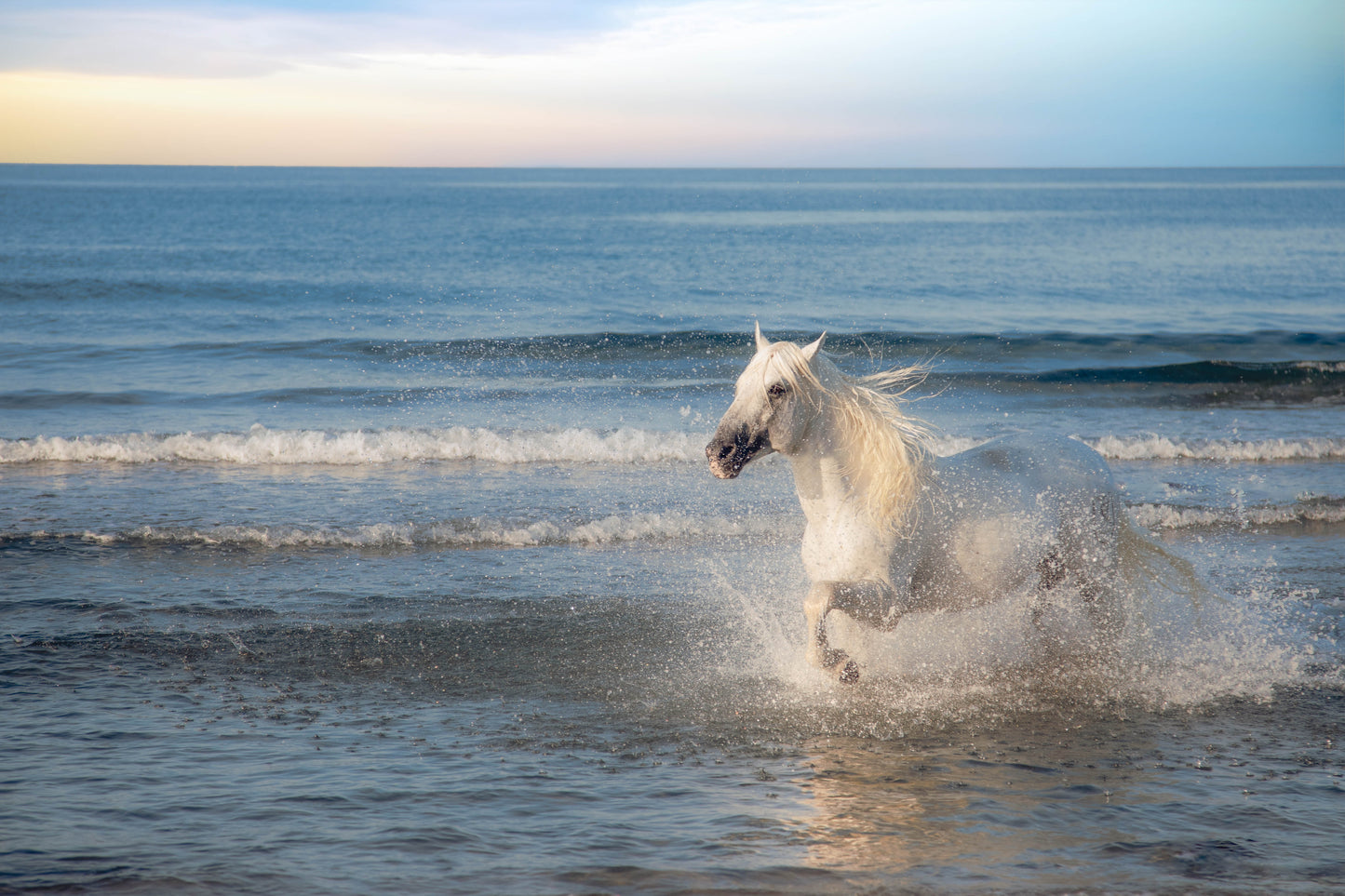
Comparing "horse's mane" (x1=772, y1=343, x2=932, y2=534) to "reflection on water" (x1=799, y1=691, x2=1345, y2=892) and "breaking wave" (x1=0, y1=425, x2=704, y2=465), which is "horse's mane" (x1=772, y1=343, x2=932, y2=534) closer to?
"reflection on water" (x1=799, y1=691, x2=1345, y2=892)

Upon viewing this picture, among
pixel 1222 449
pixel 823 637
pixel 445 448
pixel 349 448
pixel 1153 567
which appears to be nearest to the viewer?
pixel 823 637

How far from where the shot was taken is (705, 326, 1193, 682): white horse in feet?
14.1

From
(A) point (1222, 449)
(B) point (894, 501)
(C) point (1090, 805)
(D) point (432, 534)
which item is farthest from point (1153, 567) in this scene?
(A) point (1222, 449)

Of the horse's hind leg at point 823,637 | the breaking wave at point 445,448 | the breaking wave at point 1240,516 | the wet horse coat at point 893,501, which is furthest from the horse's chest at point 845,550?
the breaking wave at point 445,448

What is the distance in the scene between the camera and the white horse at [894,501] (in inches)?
169

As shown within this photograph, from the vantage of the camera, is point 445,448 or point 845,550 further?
point 445,448

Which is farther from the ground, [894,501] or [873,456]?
[873,456]

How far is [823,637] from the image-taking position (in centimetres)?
432

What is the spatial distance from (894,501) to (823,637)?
0.70 meters

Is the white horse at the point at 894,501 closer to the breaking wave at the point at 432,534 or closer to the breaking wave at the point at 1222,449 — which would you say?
the breaking wave at the point at 432,534

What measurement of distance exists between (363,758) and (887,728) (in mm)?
2289

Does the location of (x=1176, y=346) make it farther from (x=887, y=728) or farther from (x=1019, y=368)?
(x=887, y=728)

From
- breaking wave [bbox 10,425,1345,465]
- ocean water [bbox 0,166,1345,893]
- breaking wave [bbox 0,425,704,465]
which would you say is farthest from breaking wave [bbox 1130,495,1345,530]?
breaking wave [bbox 0,425,704,465]

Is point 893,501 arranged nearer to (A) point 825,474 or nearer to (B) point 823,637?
(A) point 825,474
